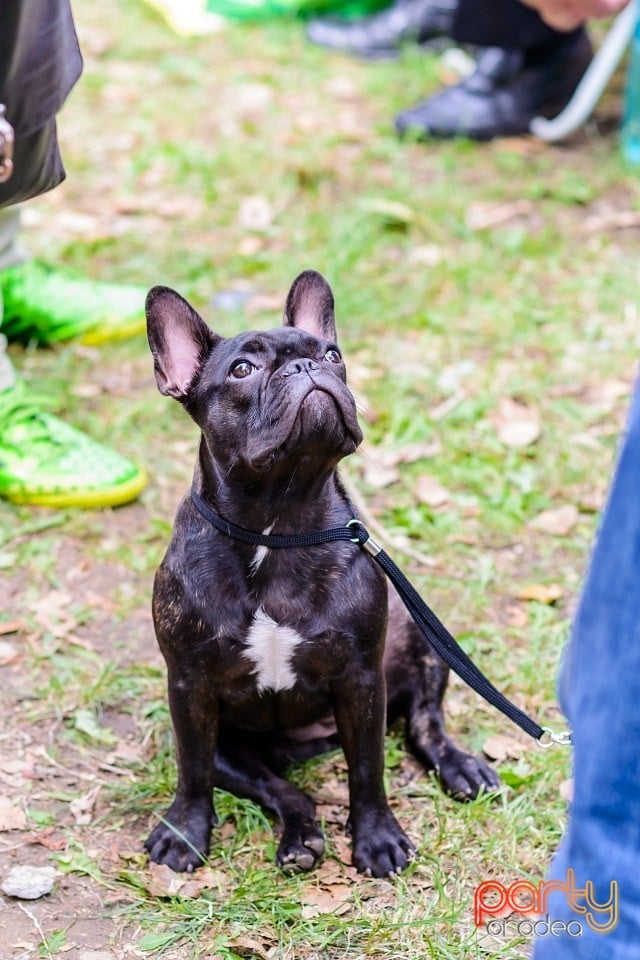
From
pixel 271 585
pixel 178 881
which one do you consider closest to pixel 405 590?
pixel 271 585

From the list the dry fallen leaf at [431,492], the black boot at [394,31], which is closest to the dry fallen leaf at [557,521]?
the dry fallen leaf at [431,492]

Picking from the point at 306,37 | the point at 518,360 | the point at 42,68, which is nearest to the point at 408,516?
the point at 518,360

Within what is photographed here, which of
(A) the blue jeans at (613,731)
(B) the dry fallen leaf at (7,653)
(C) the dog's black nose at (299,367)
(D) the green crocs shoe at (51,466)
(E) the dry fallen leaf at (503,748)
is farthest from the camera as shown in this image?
(D) the green crocs shoe at (51,466)

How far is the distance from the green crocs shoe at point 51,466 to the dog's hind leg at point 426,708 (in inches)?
53.7

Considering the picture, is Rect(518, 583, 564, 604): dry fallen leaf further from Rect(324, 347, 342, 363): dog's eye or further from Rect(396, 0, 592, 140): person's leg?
Rect(396, 0, 592, 140): person's leg

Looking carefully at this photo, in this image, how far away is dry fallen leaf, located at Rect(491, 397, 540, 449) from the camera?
471 centimetres

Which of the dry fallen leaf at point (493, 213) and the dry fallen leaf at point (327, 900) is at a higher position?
the dry fallen leaf at point (327, 900)

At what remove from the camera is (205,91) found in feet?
25.1

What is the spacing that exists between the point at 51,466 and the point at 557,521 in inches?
67.5

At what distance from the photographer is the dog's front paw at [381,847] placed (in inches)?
114

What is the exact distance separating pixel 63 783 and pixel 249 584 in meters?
0.87

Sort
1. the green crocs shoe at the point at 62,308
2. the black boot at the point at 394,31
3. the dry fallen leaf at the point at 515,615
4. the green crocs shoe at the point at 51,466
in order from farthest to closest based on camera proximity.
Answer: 1. the black boot at the point at 394,31
2. the green crocs shoe at the point at 62,308
3. the green crocs shoe at the point at 51,466
4. the dry fallen leaf at the point at 515,615

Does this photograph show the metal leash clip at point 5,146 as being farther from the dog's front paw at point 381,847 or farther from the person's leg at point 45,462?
the dog's front paw at point 381,847

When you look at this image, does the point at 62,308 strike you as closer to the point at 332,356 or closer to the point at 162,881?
the point at 332,356
